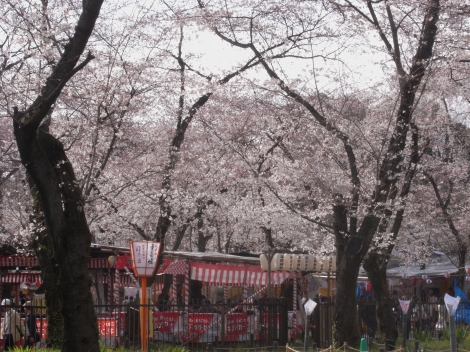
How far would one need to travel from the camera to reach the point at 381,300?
53.5ft

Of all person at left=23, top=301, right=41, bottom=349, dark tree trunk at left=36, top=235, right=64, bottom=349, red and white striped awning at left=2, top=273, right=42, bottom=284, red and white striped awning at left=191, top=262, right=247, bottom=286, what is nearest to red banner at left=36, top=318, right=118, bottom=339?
person at left=23, top=301, right=41, bottom=349

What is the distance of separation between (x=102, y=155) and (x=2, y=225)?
7498mm

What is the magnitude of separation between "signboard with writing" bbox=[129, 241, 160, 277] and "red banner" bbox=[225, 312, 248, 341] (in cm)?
230

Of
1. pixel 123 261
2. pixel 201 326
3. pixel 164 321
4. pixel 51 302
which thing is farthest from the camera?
pixel 123 261

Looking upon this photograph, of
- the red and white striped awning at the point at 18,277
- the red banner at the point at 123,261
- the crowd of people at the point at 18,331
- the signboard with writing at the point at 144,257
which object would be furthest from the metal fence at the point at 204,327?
the red and white striped awning at the point at 18,277

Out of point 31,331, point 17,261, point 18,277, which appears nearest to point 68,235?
point 31,331

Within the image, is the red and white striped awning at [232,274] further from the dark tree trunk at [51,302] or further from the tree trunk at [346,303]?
the dark tree trunk at [51,302]

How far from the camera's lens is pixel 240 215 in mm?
23594

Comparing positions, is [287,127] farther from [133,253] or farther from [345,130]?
[133,253]

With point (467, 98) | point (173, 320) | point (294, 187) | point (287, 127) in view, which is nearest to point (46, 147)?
point (173, 320)

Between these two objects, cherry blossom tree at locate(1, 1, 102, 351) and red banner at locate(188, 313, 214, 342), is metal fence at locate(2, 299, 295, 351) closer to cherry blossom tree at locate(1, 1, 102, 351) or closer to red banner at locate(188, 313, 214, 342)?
red banner at locate(188, 313, 214, 342)

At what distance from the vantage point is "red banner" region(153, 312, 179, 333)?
618 inches

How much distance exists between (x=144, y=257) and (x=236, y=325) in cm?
283

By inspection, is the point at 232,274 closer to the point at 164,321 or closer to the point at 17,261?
the point at 164,321
